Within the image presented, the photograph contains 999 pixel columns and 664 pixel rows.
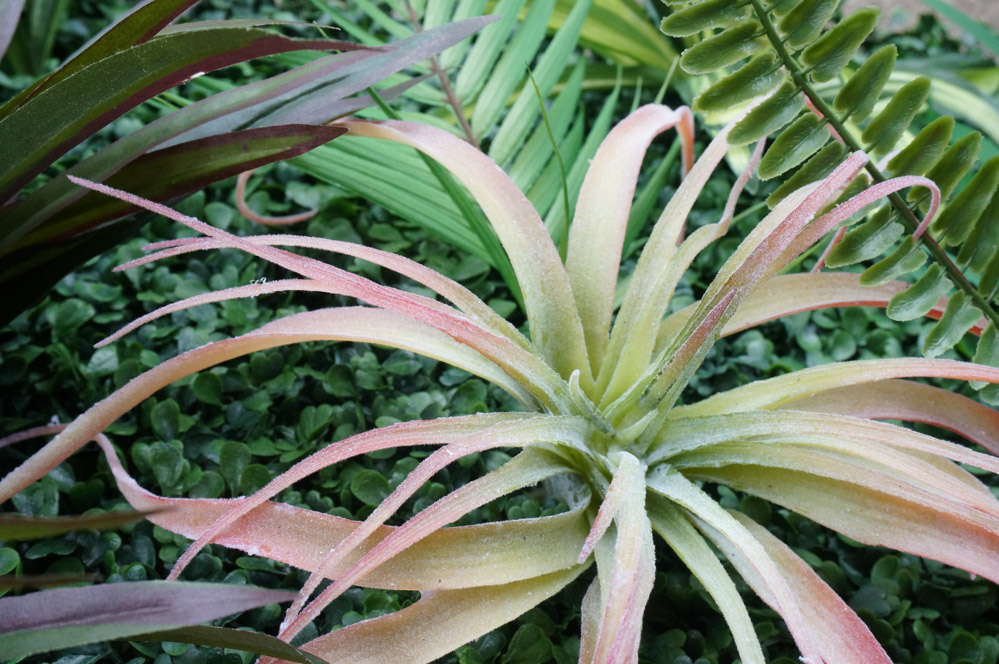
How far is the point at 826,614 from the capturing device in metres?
0.54

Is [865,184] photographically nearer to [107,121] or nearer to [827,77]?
[827,77]

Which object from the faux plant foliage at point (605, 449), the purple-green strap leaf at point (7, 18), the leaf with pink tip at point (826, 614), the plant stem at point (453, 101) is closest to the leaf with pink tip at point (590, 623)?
the faux plant foliage at point (605, 449)

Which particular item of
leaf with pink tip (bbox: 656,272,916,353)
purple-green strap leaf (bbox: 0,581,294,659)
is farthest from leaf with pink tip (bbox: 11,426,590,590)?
leaf with pink tip (bbox: 656,272,916,353)

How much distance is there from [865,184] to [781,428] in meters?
0.26

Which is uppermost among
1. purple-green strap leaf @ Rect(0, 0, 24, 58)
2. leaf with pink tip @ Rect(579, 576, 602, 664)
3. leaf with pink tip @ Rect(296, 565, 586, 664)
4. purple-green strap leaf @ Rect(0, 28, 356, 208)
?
purple-green strap leaf @ Rect(0, 0, 24, 58)

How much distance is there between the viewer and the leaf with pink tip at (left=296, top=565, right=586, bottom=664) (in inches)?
19.9

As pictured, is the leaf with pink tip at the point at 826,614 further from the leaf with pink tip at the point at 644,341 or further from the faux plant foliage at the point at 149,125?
the faux plant foliage at the point at 149,125

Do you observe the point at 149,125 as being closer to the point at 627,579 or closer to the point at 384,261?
the point at 384,261

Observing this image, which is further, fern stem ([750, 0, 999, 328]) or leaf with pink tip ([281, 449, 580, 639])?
fern stem ([750, 0, 999, 328])

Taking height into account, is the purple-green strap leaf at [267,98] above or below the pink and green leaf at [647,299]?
above

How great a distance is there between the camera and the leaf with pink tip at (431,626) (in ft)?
1.66

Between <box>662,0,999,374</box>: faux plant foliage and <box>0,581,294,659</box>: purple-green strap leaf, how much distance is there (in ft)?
1.74

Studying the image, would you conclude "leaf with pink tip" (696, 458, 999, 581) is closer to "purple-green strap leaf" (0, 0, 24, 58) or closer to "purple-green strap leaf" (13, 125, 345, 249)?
"purple-green strap leaf" (13, 125, 345, 249)

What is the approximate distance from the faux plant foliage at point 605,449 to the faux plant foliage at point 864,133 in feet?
0.12
